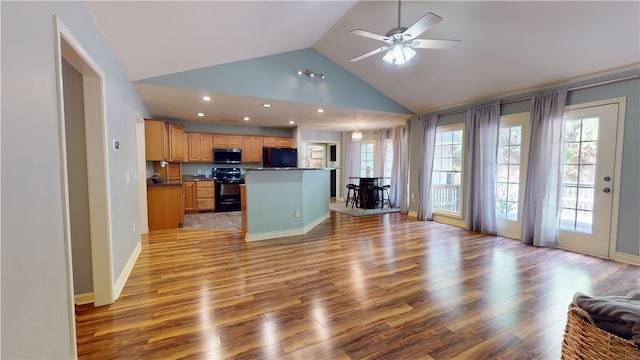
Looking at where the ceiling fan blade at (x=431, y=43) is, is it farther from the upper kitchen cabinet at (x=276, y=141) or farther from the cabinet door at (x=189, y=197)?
the cabinet door at (x=189, y=197)

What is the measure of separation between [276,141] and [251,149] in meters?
0.74

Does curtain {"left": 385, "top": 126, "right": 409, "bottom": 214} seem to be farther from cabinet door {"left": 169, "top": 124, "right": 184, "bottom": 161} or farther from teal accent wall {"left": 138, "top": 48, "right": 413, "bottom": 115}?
cabinet door {"left": 169, "top": 124, "right": 184, "bottom": 161}

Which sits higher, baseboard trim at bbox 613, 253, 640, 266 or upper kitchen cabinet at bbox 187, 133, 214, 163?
upper kitchen cabinet at bbox 187, 133, 214, 163

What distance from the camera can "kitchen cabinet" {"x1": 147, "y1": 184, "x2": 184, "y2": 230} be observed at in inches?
186

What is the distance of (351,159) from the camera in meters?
8.73

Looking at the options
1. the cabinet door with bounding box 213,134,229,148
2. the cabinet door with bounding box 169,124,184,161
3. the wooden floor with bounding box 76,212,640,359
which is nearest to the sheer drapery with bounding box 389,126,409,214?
the wooden floor with bounding box 76,212,640,359

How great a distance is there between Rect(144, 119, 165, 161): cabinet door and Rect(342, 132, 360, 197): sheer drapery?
5.48m

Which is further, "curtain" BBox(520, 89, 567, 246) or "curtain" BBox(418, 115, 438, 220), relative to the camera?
"curtain" BBox(418, 115, 438, 220)

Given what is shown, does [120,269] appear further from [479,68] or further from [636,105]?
[636,105]

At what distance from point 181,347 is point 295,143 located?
6.22 meters

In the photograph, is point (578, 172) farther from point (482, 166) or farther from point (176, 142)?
point (176, 142)

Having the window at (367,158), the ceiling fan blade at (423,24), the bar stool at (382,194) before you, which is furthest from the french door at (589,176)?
the window at (367,158)

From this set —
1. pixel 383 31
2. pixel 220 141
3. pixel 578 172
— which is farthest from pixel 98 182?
pixel 578 172

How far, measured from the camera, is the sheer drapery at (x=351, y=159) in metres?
8.66
